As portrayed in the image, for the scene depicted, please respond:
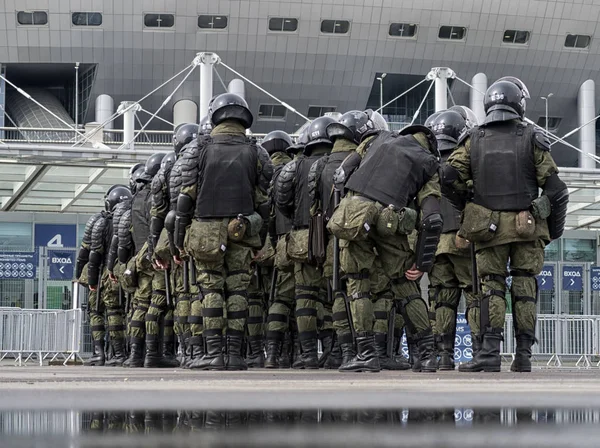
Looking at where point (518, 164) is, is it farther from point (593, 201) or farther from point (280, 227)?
point (593, 201)

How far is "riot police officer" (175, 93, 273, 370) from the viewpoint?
9.49 m

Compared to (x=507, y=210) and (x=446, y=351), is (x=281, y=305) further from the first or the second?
(x=507, y=210)

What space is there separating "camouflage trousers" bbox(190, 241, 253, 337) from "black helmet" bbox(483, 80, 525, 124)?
2.27 meters

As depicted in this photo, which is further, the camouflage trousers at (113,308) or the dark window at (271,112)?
the dark window at (271,112)

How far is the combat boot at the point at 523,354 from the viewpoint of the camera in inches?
352

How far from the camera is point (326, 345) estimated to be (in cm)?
1158

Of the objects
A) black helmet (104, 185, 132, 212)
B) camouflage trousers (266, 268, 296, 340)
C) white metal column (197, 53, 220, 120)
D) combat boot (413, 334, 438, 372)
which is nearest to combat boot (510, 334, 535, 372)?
combat boot (413, 334, 438, 372)

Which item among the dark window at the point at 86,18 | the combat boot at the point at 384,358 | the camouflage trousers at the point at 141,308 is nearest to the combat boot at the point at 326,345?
the combat boot at the point at 384,358

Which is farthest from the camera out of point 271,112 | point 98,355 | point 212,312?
point 271,112

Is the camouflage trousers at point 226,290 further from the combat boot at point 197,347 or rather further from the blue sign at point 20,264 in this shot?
the blue sign at point 20,264

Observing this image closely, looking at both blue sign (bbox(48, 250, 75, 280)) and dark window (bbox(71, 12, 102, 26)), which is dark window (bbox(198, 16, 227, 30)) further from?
blue sign (bbox(48, 250, 75, 280))

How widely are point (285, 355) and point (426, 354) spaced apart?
3257mm

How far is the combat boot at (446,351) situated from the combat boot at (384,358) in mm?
327

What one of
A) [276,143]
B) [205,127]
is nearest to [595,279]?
[276,143]
